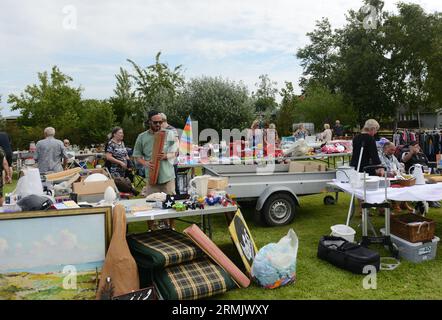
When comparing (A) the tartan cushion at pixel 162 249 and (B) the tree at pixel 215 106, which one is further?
(B) the tree at pixel 215 106

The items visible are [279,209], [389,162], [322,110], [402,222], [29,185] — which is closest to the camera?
[29,185]

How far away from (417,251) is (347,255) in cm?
87

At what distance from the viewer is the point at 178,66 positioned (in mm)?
28562

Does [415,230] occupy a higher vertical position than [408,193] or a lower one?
lower

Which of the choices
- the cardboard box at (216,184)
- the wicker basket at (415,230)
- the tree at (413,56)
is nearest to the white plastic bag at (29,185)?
the cardboard box at (216,184)

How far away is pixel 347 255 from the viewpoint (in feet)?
13.0

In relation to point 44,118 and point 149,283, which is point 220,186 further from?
point 44,118

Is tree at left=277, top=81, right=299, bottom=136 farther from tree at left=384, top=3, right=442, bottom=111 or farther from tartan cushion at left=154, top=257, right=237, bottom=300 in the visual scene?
tartan cushion at left=154, top=257, right=237, bottom=300

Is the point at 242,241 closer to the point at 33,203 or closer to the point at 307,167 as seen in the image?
the point at 33,203

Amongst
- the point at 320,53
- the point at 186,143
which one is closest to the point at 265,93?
the point at 320,53

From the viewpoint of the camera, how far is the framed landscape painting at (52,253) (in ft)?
9.74

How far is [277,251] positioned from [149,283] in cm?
120

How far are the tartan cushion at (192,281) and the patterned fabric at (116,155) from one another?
361 cm

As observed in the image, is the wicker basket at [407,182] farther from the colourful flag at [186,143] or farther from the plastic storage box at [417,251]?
the colourful flag at [186,143]
